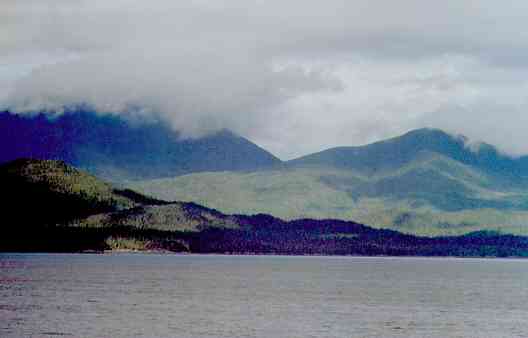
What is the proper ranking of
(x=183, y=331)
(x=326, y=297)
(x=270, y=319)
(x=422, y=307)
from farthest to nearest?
1. (x=326, y=297)
2. (x=422, y=307)
3. (x=270, y=319)
4. (x=183, y=331)

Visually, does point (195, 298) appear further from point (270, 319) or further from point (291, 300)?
point (270, 319)

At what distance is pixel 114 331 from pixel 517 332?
5880cm

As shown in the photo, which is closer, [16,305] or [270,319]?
[270,319]

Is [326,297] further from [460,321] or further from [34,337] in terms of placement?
[34,337]

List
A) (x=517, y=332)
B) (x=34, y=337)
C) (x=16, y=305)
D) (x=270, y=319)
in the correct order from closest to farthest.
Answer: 1. (x=34, y=337)
2. (x=517, y=332)
3. (x=270, y=319)
4. (x=16, y=305)

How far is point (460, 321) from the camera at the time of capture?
15125cm

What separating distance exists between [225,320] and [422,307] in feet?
157

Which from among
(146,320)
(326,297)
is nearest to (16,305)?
(146,320)

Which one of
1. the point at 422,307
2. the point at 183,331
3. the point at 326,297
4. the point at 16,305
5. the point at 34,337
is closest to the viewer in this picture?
the point at 34,337

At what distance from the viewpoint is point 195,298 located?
18662 centimetres

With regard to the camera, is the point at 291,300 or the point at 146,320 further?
the point at 291,300

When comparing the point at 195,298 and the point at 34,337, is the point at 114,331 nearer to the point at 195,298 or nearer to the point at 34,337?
the point at 34,337

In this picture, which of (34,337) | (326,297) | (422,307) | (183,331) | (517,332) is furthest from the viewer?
(326,297)

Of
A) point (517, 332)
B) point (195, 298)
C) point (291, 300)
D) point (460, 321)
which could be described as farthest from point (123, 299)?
point (517, 332)
